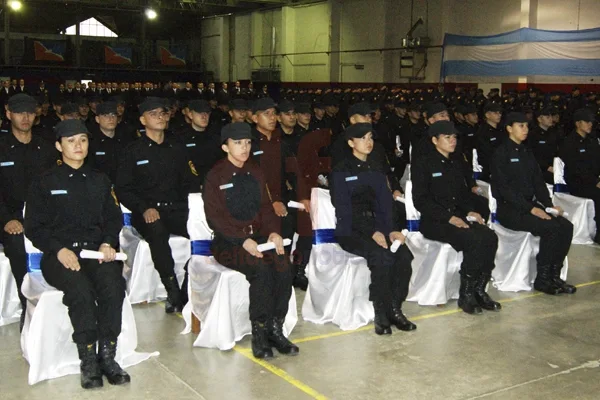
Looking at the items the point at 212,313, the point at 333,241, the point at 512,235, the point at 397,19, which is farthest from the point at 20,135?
the point at 397,19

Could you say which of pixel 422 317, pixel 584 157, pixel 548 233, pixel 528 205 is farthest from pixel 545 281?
pixel 584 157

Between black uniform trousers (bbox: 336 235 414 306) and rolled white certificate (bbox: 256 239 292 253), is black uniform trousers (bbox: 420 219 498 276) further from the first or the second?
rolled white certificate (bbox: 256 239 292 253)

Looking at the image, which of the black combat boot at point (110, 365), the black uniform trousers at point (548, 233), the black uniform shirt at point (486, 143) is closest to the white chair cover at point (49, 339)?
the black combat boot at point (110, 365)

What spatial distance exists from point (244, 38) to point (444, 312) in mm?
26450

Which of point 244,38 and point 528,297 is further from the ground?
point 244,38

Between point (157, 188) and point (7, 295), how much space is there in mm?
1313

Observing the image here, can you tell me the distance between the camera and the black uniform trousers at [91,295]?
3.75 m

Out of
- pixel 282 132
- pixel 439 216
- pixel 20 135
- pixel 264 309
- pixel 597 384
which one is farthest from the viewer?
pixel 282 132

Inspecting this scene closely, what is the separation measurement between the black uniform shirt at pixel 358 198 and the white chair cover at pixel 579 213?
3580 mm

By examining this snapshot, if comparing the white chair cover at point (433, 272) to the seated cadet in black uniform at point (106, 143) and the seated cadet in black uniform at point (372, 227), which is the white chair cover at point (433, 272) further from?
the seated cadet in black uniform at point (106, 143)

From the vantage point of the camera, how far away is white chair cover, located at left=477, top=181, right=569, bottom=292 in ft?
19.6

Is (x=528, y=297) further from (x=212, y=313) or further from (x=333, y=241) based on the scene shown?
(x=212, y=313)

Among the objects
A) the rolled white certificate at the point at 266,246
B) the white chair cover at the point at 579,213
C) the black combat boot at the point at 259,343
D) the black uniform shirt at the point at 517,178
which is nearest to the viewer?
the black combat boot at the point at 259,343

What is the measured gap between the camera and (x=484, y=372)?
4086 mm
